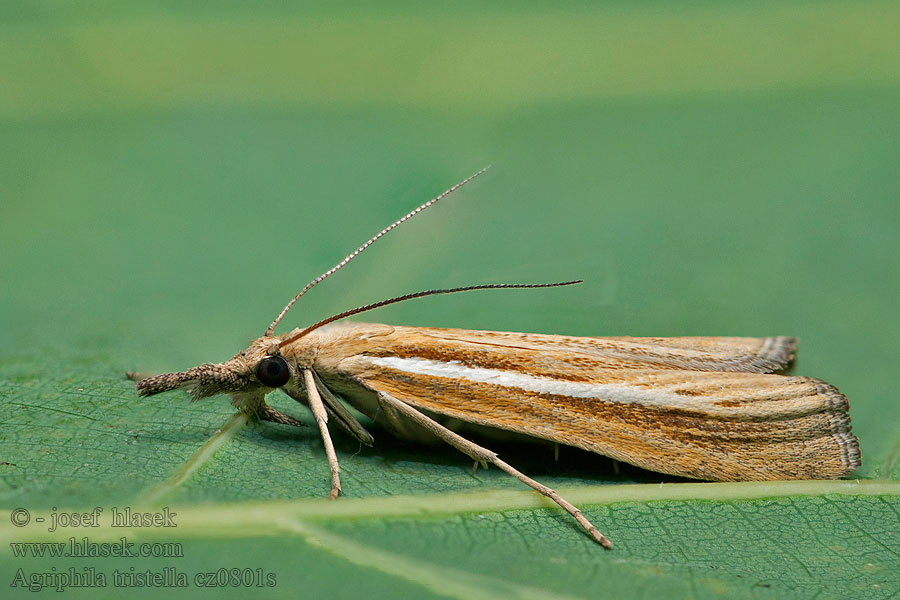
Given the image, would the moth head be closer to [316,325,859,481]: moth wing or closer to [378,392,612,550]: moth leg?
[316,325,859,481]: moth wing

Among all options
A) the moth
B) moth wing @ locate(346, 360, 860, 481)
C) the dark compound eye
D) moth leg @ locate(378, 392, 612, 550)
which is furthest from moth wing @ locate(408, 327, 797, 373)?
the dark compound eye

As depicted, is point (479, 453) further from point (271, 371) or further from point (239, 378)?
point (239, 378)

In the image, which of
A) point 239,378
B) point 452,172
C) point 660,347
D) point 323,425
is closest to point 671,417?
point 660,347

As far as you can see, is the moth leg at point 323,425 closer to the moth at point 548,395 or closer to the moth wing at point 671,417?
the moth at point 548,395

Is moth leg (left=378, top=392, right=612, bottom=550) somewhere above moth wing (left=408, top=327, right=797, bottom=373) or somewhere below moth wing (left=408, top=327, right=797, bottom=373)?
below

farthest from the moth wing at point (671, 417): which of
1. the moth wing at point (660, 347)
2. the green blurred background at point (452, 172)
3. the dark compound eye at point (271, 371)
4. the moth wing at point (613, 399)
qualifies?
the green blurred background at point (452, 172)

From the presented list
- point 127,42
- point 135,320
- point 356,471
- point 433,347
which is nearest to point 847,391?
point 433,347

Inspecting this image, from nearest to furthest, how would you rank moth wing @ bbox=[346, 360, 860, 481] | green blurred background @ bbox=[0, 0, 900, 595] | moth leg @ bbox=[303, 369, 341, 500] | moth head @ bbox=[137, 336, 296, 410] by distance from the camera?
1. moth leg @ bbox=[303, 369, 341, 500]
2. moth wing @ bbox=[346, 360, 860, 481]
3. moth head @ bbox=[137, 336, 296, 410]
4. green blurred background @ bbox=[0, 0, 900, 595]
